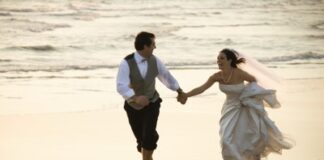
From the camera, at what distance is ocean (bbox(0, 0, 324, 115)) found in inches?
→ 501

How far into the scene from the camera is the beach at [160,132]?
7008mm

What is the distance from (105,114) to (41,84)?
4080mm

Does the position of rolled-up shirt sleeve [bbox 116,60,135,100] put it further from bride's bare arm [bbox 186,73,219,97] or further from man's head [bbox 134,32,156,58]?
bride's bare arm [bbox 186,73,219,97]

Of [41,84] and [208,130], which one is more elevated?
[208,130]

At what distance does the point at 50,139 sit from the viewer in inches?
305

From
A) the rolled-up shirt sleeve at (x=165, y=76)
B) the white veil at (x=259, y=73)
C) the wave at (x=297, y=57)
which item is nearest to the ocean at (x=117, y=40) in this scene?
the wave at (x=297, y=57)

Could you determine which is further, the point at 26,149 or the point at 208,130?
the point at 208,130

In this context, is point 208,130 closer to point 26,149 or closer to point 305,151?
point 305,151

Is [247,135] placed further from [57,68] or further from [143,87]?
[57,68]

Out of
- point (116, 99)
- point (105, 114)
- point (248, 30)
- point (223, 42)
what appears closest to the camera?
point (105, 114)

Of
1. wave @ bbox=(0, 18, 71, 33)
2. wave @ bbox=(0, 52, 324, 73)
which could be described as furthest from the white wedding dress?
wave @ bbox=(0, 18, 71, 33)

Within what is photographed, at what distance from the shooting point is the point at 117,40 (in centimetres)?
2133

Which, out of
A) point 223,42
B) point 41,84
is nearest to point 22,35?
point 223,42

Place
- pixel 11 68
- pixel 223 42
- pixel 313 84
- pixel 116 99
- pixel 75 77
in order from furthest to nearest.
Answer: pixel 223 42 → pixel 11 68 → pixel 75 77 → pixel 313 84 → pixel 116 99
